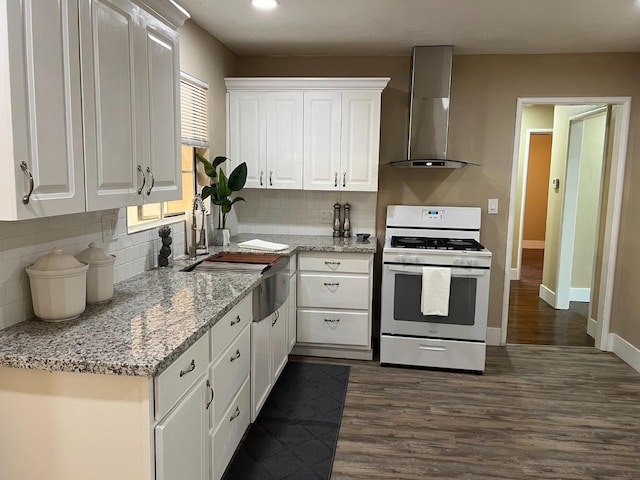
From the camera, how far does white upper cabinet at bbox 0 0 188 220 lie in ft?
4.49

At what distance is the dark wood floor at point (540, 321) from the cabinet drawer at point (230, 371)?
9.34 feet

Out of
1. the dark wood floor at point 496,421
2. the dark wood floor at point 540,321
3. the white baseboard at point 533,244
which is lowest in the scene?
the dark wood floor at point 496,421

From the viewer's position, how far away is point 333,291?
12.4 ft

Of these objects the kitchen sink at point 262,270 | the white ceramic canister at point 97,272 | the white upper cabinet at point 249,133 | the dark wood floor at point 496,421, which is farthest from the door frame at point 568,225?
the white ceramic canister at point 97,272

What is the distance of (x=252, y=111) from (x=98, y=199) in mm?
2396

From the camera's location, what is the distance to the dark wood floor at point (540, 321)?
4.47 meters

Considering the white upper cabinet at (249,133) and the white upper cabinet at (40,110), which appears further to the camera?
the white upper cabinet at (249,133)

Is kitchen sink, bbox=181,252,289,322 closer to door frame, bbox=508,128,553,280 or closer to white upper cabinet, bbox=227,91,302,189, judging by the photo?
white upper cabinet, bbox=227,91,302,189

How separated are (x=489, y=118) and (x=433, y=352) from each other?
6.49 ft

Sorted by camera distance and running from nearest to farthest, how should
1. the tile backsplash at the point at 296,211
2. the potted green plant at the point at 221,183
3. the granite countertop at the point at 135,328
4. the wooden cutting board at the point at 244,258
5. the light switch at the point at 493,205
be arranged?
the granite countertop at the point at 135,328 → the wooden cutting board at the point at 244,258 → the potted green plant at the point at 221,183 → the light switch at the point at 493,205 → the tile backsplash at the point at 296,211

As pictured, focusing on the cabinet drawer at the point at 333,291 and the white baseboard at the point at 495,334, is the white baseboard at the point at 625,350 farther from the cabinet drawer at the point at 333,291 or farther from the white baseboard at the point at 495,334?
the cabinet drawer at the point at 333,291

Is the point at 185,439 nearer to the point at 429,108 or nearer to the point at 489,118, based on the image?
the point at 429,108

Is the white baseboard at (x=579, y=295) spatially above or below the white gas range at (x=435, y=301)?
below

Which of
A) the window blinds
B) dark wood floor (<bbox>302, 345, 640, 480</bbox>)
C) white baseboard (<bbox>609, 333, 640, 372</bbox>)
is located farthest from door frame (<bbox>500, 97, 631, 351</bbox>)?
the window blinds
